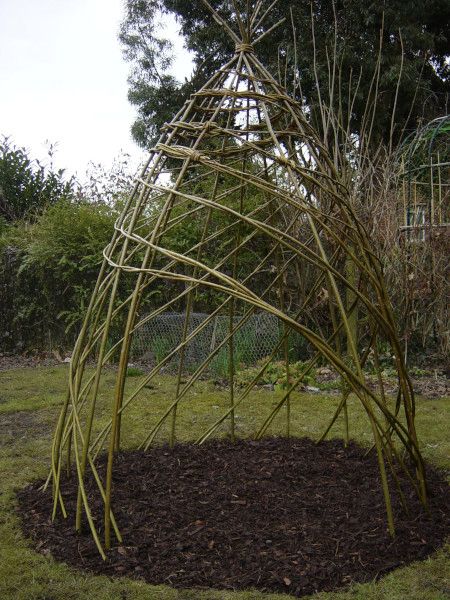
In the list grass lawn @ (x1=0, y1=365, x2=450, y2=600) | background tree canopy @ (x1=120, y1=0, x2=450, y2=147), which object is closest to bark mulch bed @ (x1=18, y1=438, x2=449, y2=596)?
grass lawn @ (x1=0, y1=365, x2=450, y2=600)

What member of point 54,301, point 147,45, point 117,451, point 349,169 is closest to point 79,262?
point 54,301

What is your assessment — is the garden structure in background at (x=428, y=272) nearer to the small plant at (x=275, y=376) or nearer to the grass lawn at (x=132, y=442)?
the small plant at (x=275, y=376)

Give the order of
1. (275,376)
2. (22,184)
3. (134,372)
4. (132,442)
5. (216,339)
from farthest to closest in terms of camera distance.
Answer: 1. (22,184)
2. (216,339)
3. (134,372)
4. (275,376)
5. (132,442)

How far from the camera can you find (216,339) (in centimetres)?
683

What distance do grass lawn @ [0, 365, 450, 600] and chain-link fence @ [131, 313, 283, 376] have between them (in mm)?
546

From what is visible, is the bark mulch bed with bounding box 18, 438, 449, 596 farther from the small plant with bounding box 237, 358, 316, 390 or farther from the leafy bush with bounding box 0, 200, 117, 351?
the leafy bush with bounding box 0, 200, 117, 351

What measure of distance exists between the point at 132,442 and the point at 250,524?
1564 mm

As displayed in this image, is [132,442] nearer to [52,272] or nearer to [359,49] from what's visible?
[52,272]

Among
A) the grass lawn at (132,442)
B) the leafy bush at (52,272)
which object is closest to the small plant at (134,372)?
the grass lawn at (132,442)

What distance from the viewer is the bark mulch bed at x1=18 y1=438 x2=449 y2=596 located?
91.7 inches

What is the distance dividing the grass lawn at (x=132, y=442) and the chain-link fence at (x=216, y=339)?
1.79 feet

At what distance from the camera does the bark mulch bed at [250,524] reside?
2.33 meters

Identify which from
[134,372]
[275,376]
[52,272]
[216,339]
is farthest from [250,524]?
[52,272]

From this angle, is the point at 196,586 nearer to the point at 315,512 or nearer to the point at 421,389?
the point at 315,512
